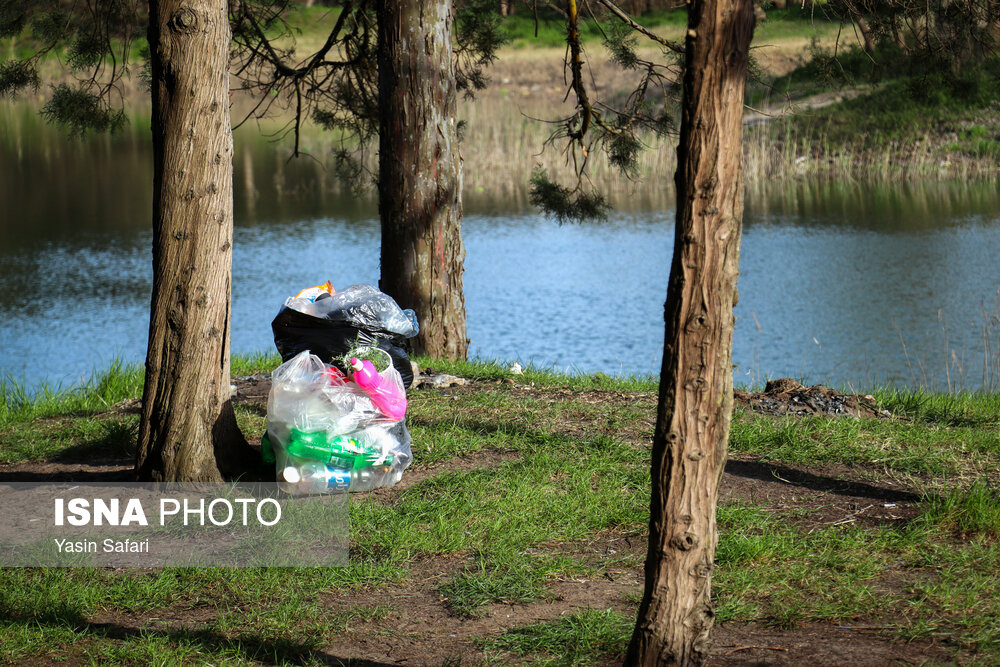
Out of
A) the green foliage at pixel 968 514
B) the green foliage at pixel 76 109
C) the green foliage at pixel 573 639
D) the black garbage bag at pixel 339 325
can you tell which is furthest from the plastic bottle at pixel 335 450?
the green foliage at pixel 76 109

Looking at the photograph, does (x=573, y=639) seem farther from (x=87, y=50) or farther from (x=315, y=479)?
(x=87, y=50)

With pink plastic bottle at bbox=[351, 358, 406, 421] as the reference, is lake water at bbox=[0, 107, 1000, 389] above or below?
below

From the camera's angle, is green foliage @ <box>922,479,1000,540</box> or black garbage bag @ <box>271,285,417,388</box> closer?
green foliage @ <box>922,479,1000,540</box>

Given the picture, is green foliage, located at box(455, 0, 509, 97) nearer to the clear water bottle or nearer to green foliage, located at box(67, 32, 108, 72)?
green foliage, located at box(67, 32, 108, 72)

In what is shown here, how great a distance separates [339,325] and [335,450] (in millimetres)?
934

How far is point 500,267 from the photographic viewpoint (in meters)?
15.2

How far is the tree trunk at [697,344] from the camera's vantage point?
2502 mm

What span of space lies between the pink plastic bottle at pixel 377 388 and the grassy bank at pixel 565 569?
1.18 ft

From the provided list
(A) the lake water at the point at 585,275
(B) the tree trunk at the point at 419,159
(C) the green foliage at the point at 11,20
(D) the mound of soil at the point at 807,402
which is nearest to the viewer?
(D) the mound of soil at the point at 807,402

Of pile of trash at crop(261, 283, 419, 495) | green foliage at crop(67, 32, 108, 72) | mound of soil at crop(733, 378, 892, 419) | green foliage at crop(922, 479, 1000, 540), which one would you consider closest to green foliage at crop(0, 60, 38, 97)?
green foliage at crop(67, 32, 108, 72)

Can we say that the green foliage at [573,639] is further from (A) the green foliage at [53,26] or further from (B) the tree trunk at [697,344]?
(A) the green foliage at [53,26]

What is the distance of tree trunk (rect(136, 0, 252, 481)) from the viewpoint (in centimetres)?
434

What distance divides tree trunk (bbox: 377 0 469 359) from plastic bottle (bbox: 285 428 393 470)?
309 cm

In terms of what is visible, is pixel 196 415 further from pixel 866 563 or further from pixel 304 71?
pixel 304 71
